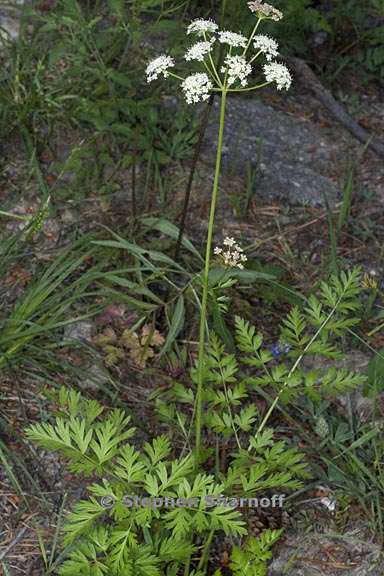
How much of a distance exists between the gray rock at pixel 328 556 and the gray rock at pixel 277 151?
58.8 inches

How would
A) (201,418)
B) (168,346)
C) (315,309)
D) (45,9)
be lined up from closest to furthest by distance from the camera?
1. (201,418)
2. (315,309)
3. (168,346)
4. (45,9)

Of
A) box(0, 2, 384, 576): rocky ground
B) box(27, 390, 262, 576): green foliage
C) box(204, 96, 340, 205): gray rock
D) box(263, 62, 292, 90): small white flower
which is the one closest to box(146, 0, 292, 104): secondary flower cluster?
box(263, 62, 292, 90): small white flower

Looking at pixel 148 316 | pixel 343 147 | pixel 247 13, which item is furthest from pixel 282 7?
pixel 148 316

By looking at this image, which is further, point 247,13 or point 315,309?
point 247,13

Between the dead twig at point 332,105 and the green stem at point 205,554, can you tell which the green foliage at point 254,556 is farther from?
the dead twig at point 332,105

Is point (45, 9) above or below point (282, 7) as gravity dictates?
below

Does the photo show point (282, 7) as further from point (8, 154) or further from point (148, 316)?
point (148, 316)

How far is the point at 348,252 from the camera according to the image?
3201 millimetres

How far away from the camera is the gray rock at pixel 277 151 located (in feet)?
11.3

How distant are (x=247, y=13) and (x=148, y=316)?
4.40 feet

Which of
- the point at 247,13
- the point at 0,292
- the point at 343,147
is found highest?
the point at 247,13

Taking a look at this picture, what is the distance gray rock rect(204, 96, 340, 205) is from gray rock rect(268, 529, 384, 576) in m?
1.49

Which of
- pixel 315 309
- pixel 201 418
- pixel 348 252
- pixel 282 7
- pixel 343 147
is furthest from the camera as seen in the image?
pixel 343 147

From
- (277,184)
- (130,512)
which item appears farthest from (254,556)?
(277,184)
